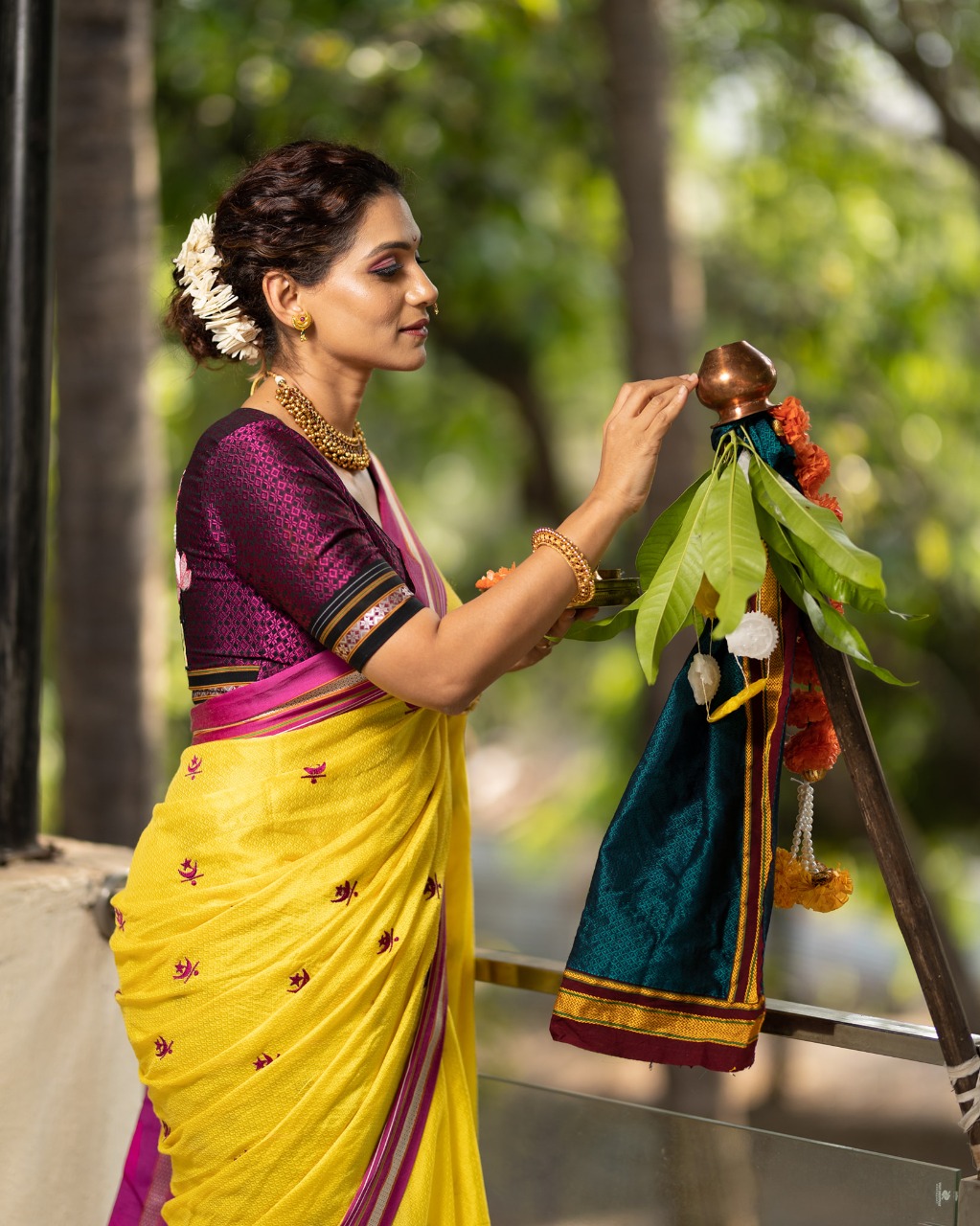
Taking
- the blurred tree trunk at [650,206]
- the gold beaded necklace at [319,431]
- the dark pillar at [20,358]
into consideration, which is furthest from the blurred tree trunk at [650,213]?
the gold beaded necklace at [319,431]

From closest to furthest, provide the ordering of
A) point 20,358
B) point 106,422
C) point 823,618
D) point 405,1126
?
point 823,618, point 405,1126, point 20,358, point 106,422

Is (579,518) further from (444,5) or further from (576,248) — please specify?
(576,248)

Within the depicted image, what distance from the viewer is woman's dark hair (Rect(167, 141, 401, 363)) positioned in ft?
5.21

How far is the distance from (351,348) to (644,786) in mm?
615

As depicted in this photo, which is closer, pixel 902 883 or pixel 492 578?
pixel 902 883

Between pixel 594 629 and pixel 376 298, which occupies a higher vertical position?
pixel 376 298

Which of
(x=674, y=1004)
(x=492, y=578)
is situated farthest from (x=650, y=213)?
(x=674, y=1004)

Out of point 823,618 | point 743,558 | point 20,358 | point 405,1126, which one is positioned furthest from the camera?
point 20,358

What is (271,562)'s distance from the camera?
4.85ft

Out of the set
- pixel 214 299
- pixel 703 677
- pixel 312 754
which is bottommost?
pixel 312 754

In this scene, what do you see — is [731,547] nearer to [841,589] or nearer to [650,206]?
[841,589]

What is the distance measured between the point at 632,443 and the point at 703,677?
0.88 ft

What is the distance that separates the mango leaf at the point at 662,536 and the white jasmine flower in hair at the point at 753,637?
128 mm

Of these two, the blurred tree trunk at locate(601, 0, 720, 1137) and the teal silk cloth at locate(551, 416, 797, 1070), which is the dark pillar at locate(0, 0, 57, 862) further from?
the blurred tree trunk at locate(601, 0, 720, 1137)
